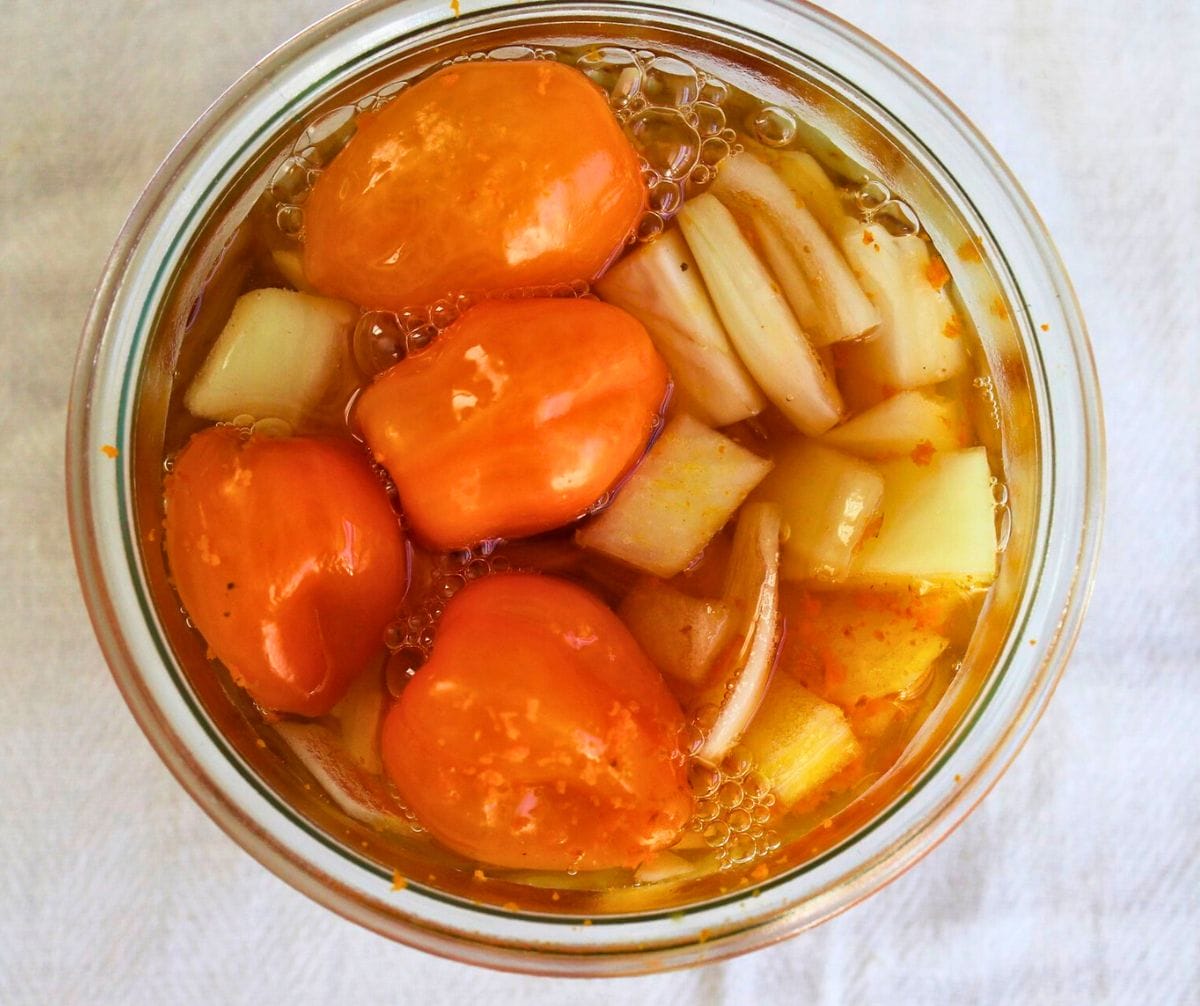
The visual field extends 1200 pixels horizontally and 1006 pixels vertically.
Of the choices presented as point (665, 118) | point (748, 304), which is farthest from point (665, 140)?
point (748, 304)

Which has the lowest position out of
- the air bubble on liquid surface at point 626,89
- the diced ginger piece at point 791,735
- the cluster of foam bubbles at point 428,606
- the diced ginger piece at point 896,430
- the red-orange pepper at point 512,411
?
the diced ginger piece at point 791,735

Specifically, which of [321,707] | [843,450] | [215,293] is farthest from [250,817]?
[843,450]

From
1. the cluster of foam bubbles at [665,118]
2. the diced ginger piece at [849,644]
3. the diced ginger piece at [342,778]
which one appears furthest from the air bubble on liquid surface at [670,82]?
the diced ginger piece at [342,778]

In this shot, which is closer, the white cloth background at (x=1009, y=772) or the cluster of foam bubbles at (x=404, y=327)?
the cluster of foam bubbles at (x=404, y=327)

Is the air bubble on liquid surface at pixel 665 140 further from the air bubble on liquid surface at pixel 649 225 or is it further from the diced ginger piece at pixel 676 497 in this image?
the diced ginger piece at pixel 676 497

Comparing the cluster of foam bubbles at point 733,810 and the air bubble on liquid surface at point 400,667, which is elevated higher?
the air bubble on liquid surface at point 400,667

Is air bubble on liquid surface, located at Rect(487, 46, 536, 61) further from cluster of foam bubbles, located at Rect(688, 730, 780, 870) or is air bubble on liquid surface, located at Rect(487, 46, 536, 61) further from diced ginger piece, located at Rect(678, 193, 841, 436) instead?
cluster of foam bubbles, located at Rect(688, 730, 780, 870)
